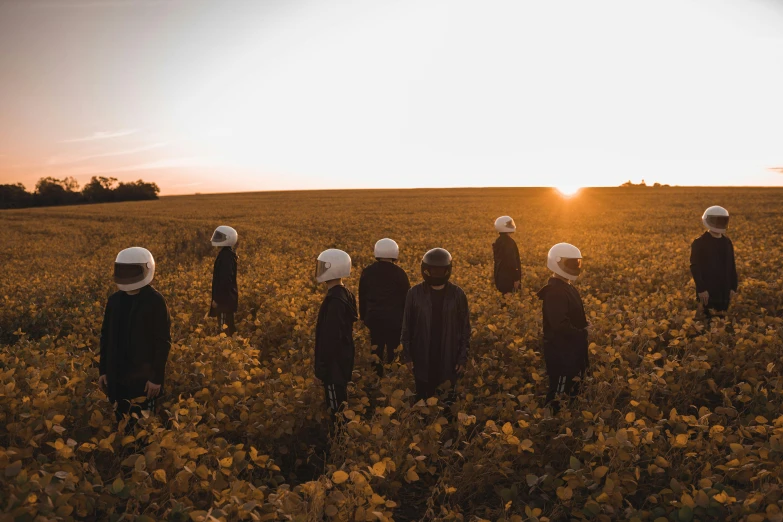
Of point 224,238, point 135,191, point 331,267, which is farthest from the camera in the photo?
point 135,191

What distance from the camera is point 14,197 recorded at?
78.6m

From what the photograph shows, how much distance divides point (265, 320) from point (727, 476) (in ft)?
21.9

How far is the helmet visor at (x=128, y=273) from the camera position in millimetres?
3922

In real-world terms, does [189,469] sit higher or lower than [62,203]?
lower

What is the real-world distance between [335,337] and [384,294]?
1.49 metres

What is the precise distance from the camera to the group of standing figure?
13.4ft

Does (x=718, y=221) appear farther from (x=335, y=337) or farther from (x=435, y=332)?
(x=335, y=337)

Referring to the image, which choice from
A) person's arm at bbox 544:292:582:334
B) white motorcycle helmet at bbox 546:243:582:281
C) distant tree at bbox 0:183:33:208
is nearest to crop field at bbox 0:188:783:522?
person's arm at bbox 544:292:582:334

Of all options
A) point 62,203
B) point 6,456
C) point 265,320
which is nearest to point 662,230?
point 265,320

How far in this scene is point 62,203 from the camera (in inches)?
3201

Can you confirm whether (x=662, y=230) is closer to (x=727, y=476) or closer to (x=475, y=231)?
(x=475, y=231)

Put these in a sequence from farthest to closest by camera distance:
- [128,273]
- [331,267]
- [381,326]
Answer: [381,326] < [331,267] < [128,273]

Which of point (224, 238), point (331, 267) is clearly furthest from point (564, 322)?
point (224, 238)

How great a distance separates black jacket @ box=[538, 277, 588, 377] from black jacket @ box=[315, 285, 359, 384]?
6.71 feet
